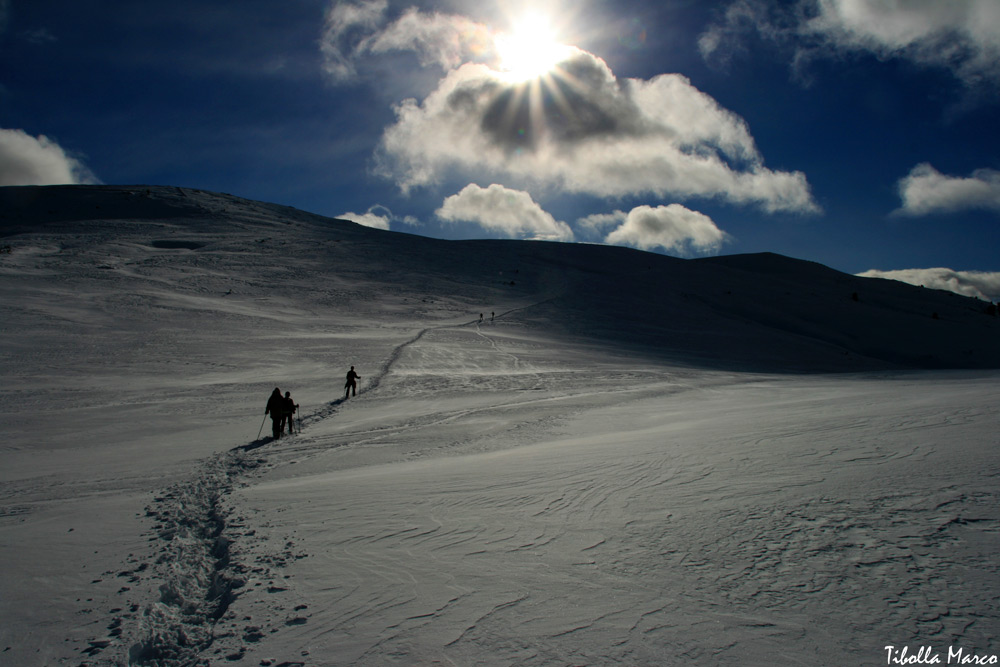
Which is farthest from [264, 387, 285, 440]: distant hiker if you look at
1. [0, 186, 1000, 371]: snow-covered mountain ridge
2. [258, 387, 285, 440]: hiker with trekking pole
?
[0, 186, 1000, 371]: snow-covered mountain ridge

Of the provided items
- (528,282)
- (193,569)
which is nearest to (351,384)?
(193,569)

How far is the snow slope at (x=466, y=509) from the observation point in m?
4.50

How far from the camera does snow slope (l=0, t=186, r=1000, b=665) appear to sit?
450 cm

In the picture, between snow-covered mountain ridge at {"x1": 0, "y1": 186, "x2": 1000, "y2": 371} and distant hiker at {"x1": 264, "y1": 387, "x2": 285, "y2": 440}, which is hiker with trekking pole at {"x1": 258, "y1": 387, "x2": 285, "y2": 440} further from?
snow-covered mountain ridge at {"x1": 0, "y1": 186, "x2": 1000, "y2": 371}

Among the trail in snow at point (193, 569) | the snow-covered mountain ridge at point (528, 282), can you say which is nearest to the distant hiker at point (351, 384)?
the trail in snow at point (193, 569)

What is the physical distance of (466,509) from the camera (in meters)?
7.47

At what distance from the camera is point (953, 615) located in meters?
4.20

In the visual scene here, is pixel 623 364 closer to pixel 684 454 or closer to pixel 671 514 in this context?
pixel 684 454

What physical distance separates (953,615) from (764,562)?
147 centimetres

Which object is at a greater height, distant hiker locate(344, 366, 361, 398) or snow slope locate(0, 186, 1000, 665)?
distant hiker locate(344, 366, 361, 398)

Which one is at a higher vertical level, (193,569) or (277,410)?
(277,410)

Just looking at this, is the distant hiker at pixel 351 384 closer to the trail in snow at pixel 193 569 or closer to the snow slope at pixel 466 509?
the snow slope at pixel 466 509

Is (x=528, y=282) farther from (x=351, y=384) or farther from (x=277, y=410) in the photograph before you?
(x=277, y=410)

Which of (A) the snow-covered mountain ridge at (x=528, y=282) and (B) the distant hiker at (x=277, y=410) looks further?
(A) the snow-covered mountain ridge at (x=528, y=282)
